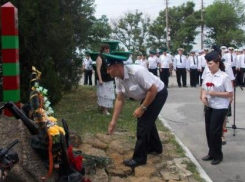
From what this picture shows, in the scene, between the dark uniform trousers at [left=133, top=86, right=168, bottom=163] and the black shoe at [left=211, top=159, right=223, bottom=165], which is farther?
the black shoe at [left=211, top=159, right=223, bottom=165]

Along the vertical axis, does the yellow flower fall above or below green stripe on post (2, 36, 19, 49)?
below

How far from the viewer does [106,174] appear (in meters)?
5.10

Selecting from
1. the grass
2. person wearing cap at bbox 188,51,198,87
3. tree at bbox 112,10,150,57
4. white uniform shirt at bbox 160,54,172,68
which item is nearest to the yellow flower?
the grass

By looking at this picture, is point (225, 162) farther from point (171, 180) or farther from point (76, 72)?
point (76, 72)

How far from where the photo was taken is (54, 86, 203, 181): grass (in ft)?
24.6

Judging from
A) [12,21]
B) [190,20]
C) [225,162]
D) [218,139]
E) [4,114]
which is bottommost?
[225,162]

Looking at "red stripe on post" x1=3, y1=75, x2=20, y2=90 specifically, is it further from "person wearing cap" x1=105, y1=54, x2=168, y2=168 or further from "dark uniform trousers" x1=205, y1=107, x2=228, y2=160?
"dark uniform trousers" x1=205, y1=107, x2=228, y2=160

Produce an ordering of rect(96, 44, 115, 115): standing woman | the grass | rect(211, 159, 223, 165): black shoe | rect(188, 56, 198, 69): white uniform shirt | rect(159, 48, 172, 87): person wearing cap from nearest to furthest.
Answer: rect(211, 159, 223, 165): black shoe
the grass
rect(96, 44, 115, 115): standing woman
rect(159, 48, 172, 87): person wearing cap
rect(188, 56, 198, 69): white uniform shirt

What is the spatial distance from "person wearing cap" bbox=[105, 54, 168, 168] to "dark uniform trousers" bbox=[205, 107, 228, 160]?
876 millimetres

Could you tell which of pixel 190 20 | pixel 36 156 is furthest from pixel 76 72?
pixel 190 20

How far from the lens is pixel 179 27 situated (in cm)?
4581

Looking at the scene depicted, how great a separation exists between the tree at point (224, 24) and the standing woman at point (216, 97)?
4201cm

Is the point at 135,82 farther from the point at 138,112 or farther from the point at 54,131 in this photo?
the point at 54,131

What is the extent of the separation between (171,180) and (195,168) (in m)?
0.67
